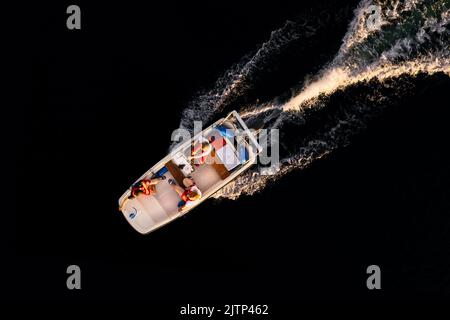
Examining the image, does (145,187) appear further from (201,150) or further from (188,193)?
(201,150)

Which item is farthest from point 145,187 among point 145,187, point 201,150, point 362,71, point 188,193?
point 362,71

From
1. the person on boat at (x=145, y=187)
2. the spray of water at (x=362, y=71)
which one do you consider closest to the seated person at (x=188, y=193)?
the person on boat at (x=145, y=187)

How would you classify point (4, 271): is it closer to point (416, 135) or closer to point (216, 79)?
point (216, 79)

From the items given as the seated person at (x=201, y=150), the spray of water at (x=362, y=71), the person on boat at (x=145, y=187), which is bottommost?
the person on boat at (x=145, y=187)

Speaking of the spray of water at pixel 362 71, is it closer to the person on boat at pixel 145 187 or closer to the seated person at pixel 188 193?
the seated person at pixel 188 193

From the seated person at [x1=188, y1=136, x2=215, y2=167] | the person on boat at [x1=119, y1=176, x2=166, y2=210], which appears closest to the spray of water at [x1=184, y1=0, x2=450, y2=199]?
the seated person at [x1=188, y1=136, x2=215, y2=167]

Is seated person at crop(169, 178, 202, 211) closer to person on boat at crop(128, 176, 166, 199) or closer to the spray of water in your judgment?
person on boat at crop(128, 176, 166, 199)
